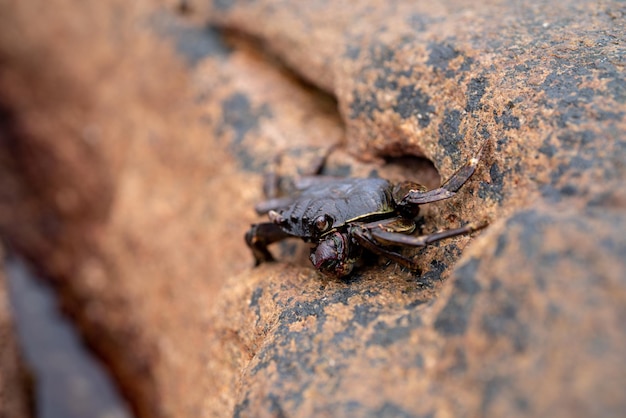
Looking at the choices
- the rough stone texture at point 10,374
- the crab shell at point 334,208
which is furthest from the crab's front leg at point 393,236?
the rough stone texture at point 10,374

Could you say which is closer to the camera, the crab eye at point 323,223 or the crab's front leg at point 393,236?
the crab's front leg at point 393,236

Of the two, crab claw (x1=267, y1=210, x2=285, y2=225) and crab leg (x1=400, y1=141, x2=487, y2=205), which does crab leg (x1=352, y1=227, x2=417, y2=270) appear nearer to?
crab leg (x1=400, y1=141, x2=487, y2=205)

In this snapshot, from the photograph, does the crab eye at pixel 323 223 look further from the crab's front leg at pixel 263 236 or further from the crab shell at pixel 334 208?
the crab's front leg at pixel 263 236

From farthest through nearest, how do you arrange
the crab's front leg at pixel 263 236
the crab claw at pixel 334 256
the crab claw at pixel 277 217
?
the crab's front leg at pixel 263 236 < the crab claw at pixel 277 217 < the crab claw at pixel 334 256

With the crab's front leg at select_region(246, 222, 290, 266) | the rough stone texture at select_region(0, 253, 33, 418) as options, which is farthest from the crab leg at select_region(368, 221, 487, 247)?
the rough stone texture at select_region(0, 253, 33, 418)

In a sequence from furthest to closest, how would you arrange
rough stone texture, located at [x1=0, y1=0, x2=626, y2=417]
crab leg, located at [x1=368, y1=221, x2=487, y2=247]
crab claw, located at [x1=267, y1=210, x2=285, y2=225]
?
crab claw, located at [x1=267, y1=210, x2=285, y2=225] → crab leg, located at [x1=368, y1=221, x2=487, y2=247] → rough stone texture, located at [x1=0, y1=0, x2=626, y2=417]

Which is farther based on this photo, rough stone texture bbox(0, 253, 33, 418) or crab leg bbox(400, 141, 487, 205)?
rough stone texture bbox(0, 253, 33, 418)
